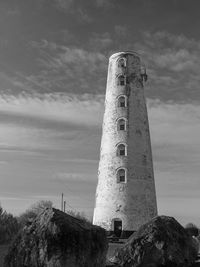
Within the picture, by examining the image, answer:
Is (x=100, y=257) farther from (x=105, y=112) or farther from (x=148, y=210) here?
(x=105, y=112)

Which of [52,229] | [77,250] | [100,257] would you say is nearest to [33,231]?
[52,229]

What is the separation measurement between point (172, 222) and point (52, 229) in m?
6.80

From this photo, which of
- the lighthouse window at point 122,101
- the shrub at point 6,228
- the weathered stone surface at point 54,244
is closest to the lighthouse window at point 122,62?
the lighthouse window at point 122,101

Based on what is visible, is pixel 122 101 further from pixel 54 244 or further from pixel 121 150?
pixel 54 244

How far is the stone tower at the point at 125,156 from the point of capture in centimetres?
3269

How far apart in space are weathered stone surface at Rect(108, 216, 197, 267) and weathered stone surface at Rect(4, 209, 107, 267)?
249 centimetres

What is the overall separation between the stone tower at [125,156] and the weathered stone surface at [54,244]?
65.1 ft

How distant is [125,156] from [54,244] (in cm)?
2240

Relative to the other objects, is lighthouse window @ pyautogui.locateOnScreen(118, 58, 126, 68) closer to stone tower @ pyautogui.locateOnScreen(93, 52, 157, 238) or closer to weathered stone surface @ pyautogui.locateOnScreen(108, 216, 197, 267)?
stone tower @ pyautogui.locateOnScreen(93, 52, 157, 238)

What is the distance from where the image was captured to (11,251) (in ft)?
41.2

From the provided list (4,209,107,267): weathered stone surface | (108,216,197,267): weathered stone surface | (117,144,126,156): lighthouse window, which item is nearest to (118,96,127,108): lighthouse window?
(117,144,126,156): lighthouse window

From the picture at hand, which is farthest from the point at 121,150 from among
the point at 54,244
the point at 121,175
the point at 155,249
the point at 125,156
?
the point at 54,244

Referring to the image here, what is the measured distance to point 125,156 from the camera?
3388 centimetres

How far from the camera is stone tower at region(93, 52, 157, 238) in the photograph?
107 feet
